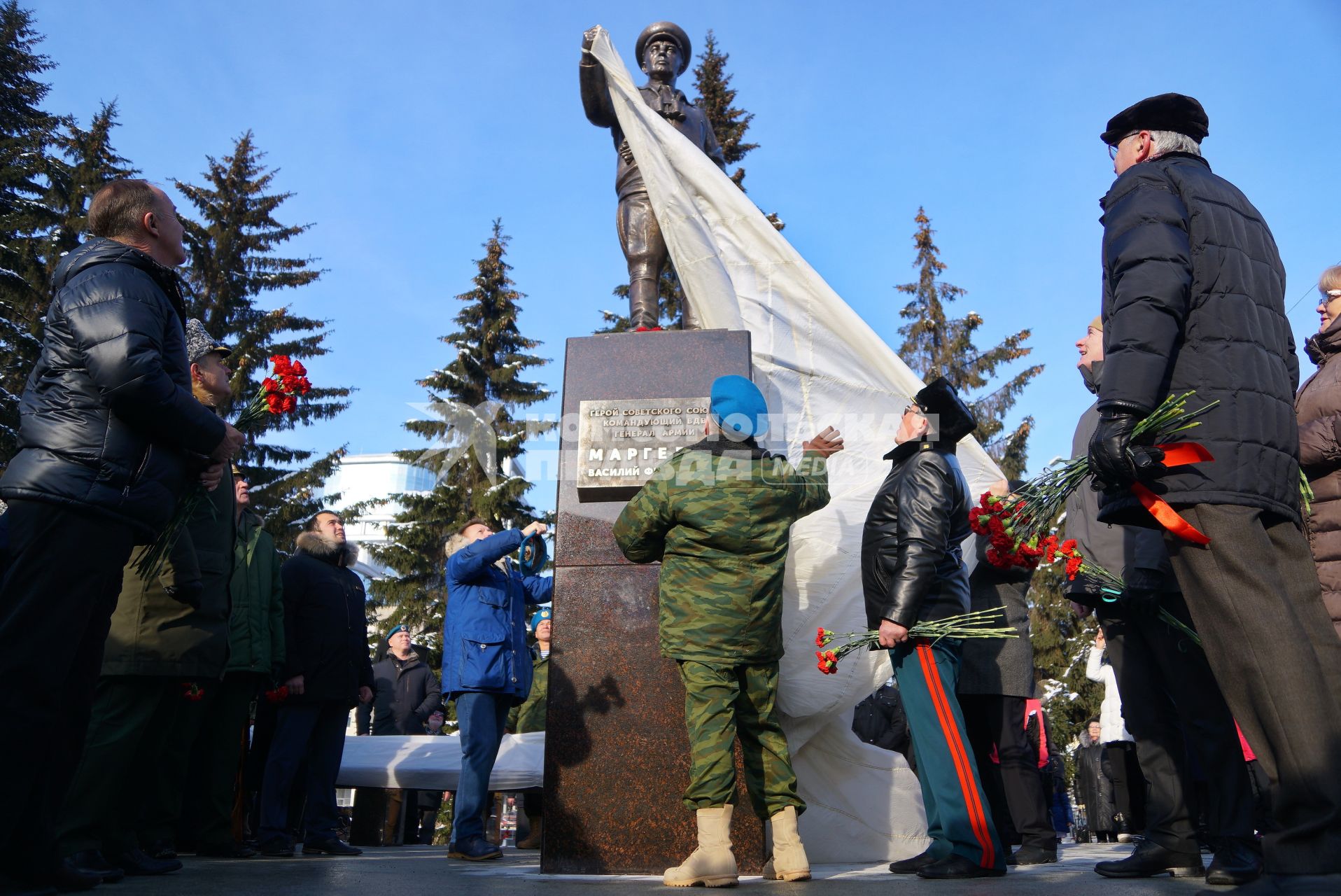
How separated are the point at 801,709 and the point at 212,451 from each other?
121 inches

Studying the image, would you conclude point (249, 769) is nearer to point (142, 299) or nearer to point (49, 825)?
point (49, 825)

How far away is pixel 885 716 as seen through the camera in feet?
33.6

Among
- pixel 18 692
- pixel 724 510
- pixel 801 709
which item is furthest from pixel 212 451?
pixel 801 709

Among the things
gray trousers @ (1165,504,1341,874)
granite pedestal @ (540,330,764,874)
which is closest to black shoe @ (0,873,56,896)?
granite pedestal @ (540,330,764,874)

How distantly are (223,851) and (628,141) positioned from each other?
476 centimetres

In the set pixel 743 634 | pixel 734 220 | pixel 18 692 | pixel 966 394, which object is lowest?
pixel 18 692

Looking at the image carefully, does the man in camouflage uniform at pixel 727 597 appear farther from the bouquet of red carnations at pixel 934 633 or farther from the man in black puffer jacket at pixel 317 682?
the man in black puffer jacket at pixel 317 682

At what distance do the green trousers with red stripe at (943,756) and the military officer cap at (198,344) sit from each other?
132 inches

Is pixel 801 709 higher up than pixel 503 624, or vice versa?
Answer: pixel 503 624

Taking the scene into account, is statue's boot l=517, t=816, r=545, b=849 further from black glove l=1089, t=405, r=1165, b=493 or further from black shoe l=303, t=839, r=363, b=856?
black glove l=1089, t=405, r=1165, b=493

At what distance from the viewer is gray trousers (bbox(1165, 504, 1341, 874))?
8.09 ft

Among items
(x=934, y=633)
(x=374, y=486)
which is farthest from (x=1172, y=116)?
(x=374, y=486)

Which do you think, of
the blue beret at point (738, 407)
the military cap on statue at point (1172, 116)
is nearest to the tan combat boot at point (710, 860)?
the blue beret at point (738, 407)

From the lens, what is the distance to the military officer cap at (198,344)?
15.6ft
